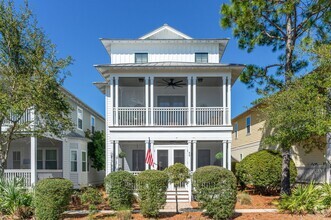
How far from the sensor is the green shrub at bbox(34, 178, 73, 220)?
10648mm

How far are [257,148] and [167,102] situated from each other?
8.73m

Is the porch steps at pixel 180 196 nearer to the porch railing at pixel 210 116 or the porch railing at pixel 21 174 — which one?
the porch railing at pixel 210 116

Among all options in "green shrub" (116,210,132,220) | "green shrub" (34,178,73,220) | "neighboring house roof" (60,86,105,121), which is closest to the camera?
A: "green shrub" (34,178,73,220)

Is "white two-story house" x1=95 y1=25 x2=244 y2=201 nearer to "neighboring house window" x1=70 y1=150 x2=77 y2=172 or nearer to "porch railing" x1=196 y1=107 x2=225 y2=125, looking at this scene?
"porch railing" x1=196 y1=107 x2=225 y2=125

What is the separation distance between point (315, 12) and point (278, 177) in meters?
8.78

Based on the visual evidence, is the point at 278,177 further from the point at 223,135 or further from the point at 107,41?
the point at 107,41

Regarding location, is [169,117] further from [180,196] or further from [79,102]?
[79,102]

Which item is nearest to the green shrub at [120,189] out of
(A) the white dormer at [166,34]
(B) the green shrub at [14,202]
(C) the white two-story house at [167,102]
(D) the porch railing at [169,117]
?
(B) the green shrub at [14,202]

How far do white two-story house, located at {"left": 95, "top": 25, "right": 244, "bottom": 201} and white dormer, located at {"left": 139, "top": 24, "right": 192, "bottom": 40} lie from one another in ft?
2.54

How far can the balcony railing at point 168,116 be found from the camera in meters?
17.1

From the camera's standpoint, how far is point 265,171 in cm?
1556

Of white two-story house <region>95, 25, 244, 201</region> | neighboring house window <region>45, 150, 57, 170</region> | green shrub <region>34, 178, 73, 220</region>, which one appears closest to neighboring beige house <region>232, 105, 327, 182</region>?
white two-story house <region>95, 25, 244, 201</region>

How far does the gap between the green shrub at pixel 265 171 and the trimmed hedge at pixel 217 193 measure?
15.8 ft

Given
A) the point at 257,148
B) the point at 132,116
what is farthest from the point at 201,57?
the point at 257,148
